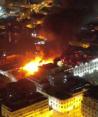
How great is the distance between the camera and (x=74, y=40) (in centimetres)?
2659

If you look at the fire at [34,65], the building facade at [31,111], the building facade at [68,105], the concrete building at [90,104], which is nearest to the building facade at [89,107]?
the concrete building at [90,104]

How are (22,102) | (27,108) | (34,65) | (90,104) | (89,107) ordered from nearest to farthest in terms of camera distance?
(90,104) < (89,107) < (27,108) < (22,102) < (34,65)

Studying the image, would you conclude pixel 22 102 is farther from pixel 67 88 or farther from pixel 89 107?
pixel 89 107

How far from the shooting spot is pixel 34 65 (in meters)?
22.0

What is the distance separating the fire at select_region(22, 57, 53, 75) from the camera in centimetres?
2130

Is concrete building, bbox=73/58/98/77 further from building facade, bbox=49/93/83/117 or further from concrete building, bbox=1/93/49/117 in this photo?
concrete building, bbox=1/93/49/117

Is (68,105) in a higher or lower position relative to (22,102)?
lower

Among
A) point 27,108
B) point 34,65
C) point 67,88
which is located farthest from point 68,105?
point 34,65

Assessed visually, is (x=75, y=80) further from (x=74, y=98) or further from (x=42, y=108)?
(x=42, y=108)

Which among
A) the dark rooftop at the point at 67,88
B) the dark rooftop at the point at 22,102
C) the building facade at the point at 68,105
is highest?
the dark rooftop at the point at 22,102

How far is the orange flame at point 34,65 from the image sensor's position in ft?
69.7

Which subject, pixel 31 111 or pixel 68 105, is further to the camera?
pixel 68 105

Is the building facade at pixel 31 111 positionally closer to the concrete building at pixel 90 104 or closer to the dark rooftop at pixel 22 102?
the dark rooftop at pixel 22 102

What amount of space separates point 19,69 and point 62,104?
5428 millimetres
